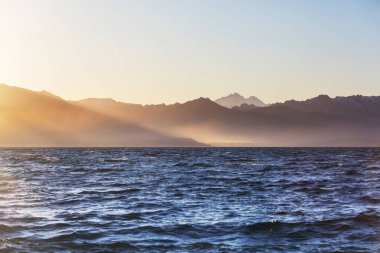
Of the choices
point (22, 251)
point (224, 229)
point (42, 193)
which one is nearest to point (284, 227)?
point (224, 229)

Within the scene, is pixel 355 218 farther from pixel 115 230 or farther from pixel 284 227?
pixel 115 230

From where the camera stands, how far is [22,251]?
60.3ft

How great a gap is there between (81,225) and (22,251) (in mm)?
5068

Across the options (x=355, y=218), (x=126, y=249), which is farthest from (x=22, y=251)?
(x=355, y=218)

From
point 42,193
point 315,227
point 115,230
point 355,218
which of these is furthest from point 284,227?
point 42,193

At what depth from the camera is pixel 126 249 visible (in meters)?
18.8

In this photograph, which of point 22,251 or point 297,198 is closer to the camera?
point 22,251

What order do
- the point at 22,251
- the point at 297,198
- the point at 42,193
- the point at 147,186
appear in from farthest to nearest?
the point at 147,186
the point at 42,193
the point at 297,198
the point at 22,251

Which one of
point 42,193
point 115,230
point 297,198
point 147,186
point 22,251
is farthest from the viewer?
point 147,186

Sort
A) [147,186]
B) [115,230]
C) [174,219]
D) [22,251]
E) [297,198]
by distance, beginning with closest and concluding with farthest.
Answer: [22,251]
[115,230]
[174,219]
[297,198]
[147,186]

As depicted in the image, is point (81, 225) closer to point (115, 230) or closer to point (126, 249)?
point (115, 230)

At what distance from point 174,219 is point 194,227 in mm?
2390

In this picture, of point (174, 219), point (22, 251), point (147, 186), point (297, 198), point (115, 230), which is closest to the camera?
point (22, 251)

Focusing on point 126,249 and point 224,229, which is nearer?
point 126,249
